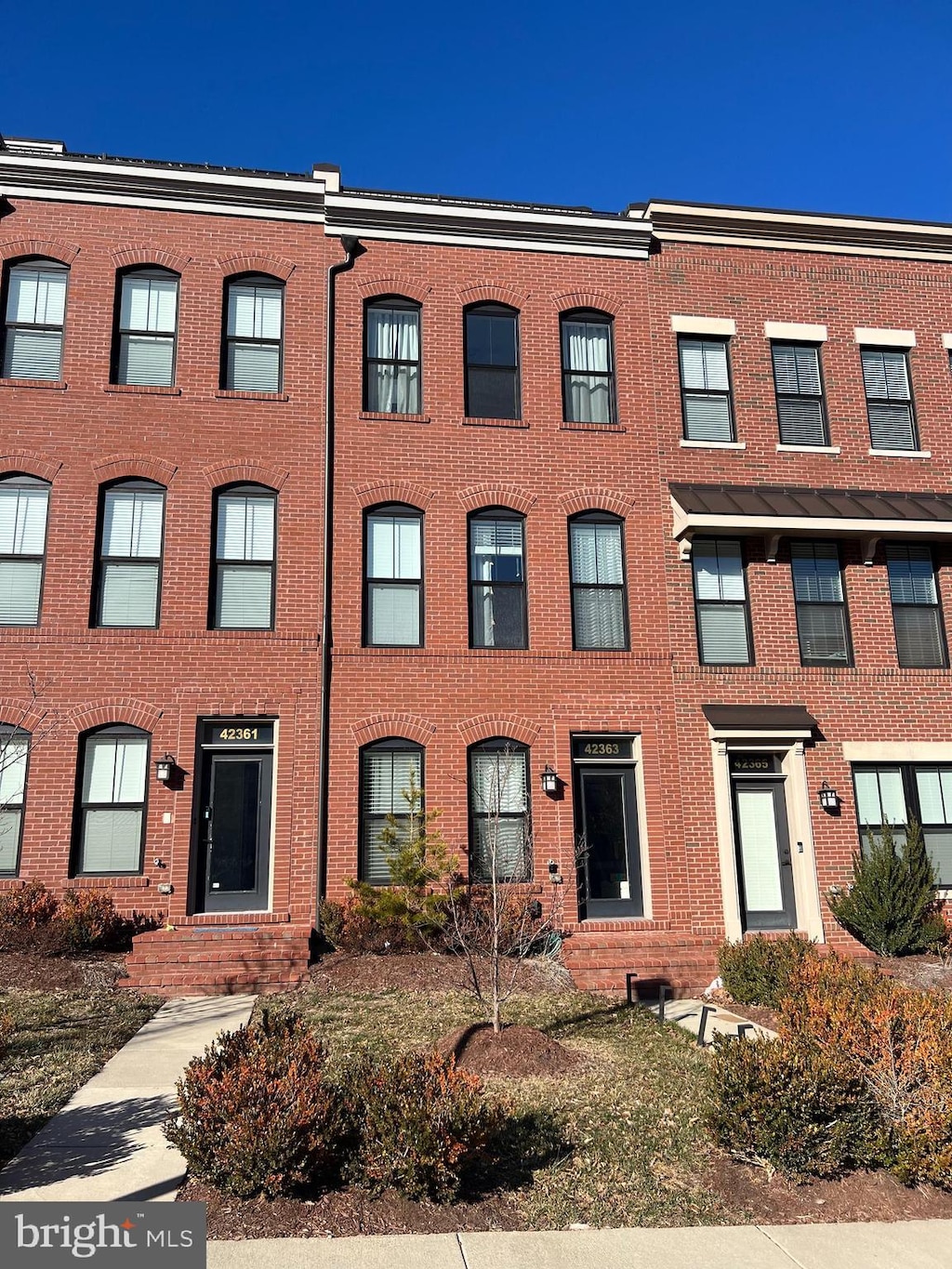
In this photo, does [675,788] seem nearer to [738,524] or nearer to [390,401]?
[738,524]

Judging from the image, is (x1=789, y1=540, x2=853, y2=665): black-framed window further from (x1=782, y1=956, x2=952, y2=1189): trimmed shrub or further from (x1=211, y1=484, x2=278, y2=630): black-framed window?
(x1=211, y1=484, x2=278, y2=630): black-framed window

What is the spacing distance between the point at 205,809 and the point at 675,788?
6794mm

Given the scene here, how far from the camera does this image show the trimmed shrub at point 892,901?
12.6 m

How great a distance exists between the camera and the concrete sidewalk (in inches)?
194

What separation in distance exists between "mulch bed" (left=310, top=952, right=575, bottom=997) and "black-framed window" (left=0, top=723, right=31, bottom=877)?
4495mm

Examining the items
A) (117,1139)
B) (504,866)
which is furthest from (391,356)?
(117,1139)

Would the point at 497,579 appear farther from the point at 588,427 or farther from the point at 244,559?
the point at 244,559

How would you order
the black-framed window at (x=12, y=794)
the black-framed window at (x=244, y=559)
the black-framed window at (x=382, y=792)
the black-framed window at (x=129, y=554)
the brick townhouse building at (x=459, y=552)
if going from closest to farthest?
1. the black-framed window at (x=12, y=794)
2. the brick townhouse building at (x=459, y=552)
3. the black-framed window at (x=382, y=792)
4. the black-framed window at (x=129, y=554)
5. the black-framed window at (x=244, y=559)

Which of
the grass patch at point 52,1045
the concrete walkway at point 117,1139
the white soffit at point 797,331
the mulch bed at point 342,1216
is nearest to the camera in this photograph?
the mulch bed at point 342,1216

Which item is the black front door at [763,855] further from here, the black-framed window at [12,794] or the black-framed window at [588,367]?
the black-framed window at [12,794]

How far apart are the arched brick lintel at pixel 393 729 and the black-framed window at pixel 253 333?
A: 213 inches

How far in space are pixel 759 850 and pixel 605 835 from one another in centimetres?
232

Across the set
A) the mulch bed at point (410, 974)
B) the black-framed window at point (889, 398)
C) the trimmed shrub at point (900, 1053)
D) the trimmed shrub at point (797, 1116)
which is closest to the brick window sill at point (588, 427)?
the black-framed window at point (889, 398)

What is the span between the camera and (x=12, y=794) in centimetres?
1243
